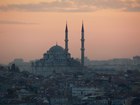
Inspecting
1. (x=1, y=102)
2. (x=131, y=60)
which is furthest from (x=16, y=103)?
(x=131, y=60)

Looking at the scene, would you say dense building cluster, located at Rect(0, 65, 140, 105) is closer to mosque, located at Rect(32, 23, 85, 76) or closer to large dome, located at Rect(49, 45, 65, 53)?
mosque, located at Rect(32, 23, 85, 76)

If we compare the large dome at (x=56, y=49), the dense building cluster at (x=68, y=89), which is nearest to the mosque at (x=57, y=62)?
the large dome at (x=56, y=49)

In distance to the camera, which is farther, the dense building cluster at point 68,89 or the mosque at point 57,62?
the mosque at point 57,62

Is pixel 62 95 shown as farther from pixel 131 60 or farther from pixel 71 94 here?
pixel 131 60

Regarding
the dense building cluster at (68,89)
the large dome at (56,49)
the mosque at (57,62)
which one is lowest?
the dense building cluster at (68,89)

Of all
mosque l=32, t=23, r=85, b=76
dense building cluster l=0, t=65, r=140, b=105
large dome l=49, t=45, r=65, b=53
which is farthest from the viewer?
large dome l=49, t=45, r=65, b=53

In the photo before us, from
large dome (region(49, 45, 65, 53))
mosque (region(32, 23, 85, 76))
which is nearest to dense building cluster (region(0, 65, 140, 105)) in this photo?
mosque (region(32, 23, 85, 76))

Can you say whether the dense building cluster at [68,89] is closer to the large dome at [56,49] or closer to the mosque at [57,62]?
the mosque at [57,62]

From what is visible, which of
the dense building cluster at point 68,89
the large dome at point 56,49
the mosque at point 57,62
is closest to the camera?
the dense building cluster at point 68,89

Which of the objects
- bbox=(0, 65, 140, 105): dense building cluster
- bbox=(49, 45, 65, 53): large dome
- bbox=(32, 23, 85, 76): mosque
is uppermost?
bbox=(49, 45, 65, 53): large dome

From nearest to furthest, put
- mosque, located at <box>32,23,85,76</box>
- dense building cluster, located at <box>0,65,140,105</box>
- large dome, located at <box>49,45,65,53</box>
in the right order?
dense building cluster, located at <box>0,65,140,105</box> < mosque, located at <box>32,23,85,76</box> < large dome, located at <box>49,45,65,53</box>

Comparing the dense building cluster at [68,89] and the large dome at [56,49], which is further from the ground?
the large dome at [56,49]
